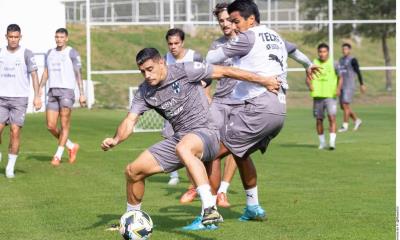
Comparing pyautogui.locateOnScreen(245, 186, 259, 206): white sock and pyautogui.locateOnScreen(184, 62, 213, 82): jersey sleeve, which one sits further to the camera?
pyautogui.locateOnScreen(245, 186, 259, 206): white sock

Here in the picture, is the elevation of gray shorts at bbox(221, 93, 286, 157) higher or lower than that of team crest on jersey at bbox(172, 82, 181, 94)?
lower

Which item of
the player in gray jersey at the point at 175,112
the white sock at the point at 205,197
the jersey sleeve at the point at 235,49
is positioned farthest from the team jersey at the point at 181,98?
the white sock at the point at 205,197

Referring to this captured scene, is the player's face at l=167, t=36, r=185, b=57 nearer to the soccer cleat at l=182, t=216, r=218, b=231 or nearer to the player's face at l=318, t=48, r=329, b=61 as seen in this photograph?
the soccer cleat at l=182, t=216, r=218, b=231

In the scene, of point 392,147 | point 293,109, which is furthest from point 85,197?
point 293,109

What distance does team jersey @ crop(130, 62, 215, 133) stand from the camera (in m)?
9.31

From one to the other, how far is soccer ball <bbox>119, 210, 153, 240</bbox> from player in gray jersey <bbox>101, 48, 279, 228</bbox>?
1.81 feet

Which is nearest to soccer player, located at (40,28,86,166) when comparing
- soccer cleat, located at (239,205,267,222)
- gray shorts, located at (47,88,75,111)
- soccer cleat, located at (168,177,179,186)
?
gray shorts, located at (47,88,75,111)

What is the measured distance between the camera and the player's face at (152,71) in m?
9.19

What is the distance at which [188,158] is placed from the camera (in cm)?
899

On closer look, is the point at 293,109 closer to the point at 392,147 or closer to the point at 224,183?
the point at 392,147

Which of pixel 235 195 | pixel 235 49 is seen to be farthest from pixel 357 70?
pixel 235 49

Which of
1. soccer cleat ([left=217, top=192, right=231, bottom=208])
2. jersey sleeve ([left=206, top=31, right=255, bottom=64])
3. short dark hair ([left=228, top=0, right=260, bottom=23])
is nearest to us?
jersey sleeve ([left=206, top=31, right=255, bottom=64])

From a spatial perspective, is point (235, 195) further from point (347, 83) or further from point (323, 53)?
point (347, 83)

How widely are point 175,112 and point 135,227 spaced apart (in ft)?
3.88
